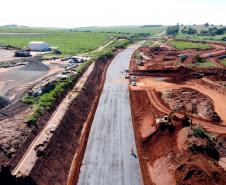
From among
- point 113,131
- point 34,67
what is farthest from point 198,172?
Answer: point 34,67

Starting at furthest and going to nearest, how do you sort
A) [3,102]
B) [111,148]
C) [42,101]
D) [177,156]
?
[42,101], [3,102], [111,148], [177,156]

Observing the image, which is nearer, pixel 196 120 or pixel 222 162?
pixel 222 162

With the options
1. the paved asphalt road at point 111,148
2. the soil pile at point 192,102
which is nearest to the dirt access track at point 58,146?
the paved asphalt road at point 111,148

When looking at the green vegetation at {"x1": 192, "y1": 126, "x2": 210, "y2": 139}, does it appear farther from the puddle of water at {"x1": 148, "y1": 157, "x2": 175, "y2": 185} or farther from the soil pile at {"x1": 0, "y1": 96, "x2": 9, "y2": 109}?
the soil pile at {"x1": 0, "y1": 96, "x2": 9, "y2": 109}

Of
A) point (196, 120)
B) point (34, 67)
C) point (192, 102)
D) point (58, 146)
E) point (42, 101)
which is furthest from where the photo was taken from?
point (34, 67)

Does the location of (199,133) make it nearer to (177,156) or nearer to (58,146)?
(177,156)

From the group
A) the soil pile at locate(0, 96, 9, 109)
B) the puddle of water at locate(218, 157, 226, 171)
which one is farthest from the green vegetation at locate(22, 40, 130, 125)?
the puddle of water at locate(218, 157, 226, 171)
